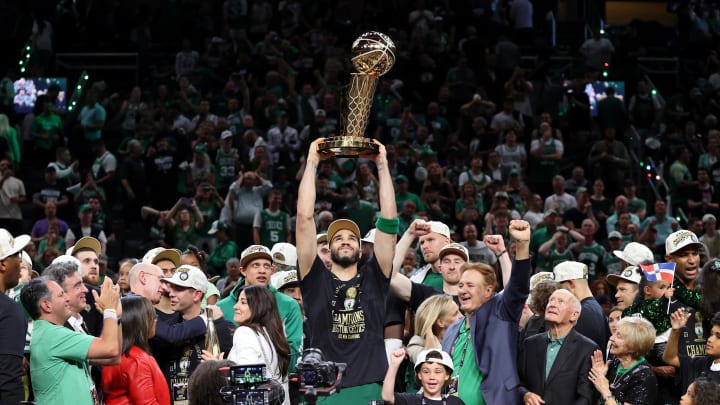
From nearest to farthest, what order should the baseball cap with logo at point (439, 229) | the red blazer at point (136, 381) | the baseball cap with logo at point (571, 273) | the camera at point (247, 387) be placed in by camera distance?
the camera at point (247, 387), the red blazer at point (136, 381), the baseball cap with logo at point (571, 273), the baseball cap with logo at point (439, 229)

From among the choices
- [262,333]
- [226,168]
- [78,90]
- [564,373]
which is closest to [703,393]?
[564,373]

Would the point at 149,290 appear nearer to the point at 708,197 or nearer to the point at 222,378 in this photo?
the point at 222,378

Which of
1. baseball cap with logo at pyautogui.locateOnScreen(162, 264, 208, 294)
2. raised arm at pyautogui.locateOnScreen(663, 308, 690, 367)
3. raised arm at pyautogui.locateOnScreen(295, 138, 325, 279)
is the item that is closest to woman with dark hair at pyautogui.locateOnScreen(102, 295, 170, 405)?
baseball cap with logo at pyautogui.locateOnScreen(162, 264, 208, 294)

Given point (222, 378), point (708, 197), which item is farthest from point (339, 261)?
point (708, 197)

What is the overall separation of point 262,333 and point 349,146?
140 cm

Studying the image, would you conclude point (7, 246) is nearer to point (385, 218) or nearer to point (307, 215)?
point (307, 215)

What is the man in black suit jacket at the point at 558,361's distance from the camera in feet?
28.2

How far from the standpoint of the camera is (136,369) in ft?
26.6

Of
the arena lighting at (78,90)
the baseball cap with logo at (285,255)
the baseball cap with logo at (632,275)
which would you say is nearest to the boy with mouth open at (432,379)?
the baseball cap with logo at (632,275)

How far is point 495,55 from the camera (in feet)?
75.2

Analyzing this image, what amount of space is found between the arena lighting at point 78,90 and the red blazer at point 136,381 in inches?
538

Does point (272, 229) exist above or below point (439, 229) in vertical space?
above

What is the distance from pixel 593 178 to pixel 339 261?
1248 centimetres

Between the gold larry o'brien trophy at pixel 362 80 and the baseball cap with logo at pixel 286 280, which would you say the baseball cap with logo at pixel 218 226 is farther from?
the gold larry o'brien trophy at pixel 362 80
